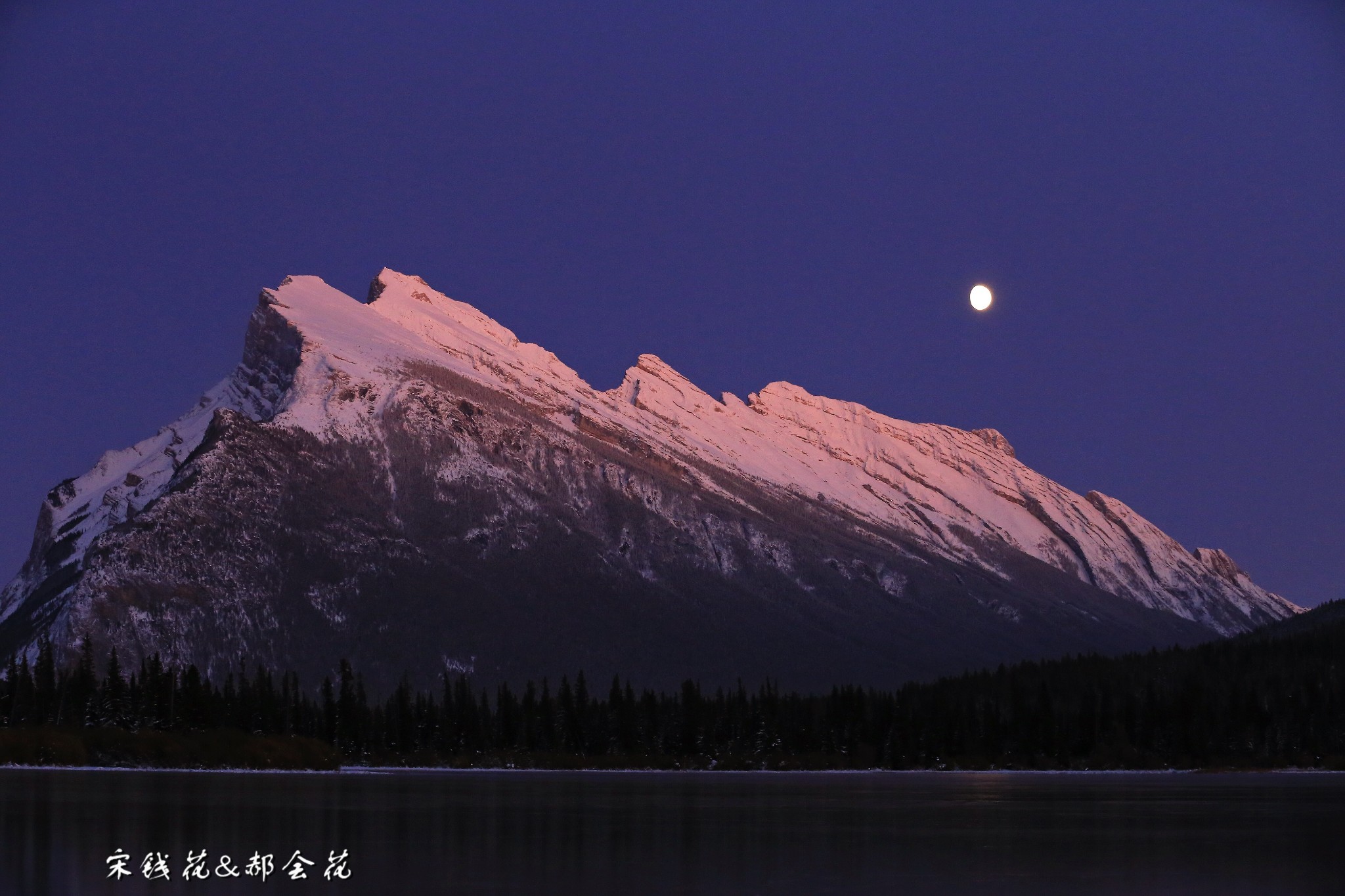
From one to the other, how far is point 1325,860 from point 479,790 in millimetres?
90632

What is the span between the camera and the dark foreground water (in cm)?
5938

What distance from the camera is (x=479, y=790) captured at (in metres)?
144

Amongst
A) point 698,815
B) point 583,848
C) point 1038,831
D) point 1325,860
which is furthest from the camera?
point 698,815

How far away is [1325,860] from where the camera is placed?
225 ft

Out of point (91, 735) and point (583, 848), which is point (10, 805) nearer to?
point (583, 848)

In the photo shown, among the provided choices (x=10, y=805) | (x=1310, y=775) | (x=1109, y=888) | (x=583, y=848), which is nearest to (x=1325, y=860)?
(x=1109, y=888)

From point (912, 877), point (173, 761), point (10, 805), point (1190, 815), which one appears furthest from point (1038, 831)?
point (173, 761)

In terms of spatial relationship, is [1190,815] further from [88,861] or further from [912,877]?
[88,861]

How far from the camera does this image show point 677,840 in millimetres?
81062

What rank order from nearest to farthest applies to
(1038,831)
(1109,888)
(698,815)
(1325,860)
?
1. (1109,888)
2. (1325,860)
3. (1038,831)
4. (698,815)

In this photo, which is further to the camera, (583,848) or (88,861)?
(583,848)

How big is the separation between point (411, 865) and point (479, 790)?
Result: 265ft

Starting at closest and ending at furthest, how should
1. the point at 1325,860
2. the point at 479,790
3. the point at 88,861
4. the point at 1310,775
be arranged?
the point at 88,861 → the point at 1325,860 → the point at 479,790 → the point at 1310,775

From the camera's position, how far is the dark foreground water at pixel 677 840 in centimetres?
5938
